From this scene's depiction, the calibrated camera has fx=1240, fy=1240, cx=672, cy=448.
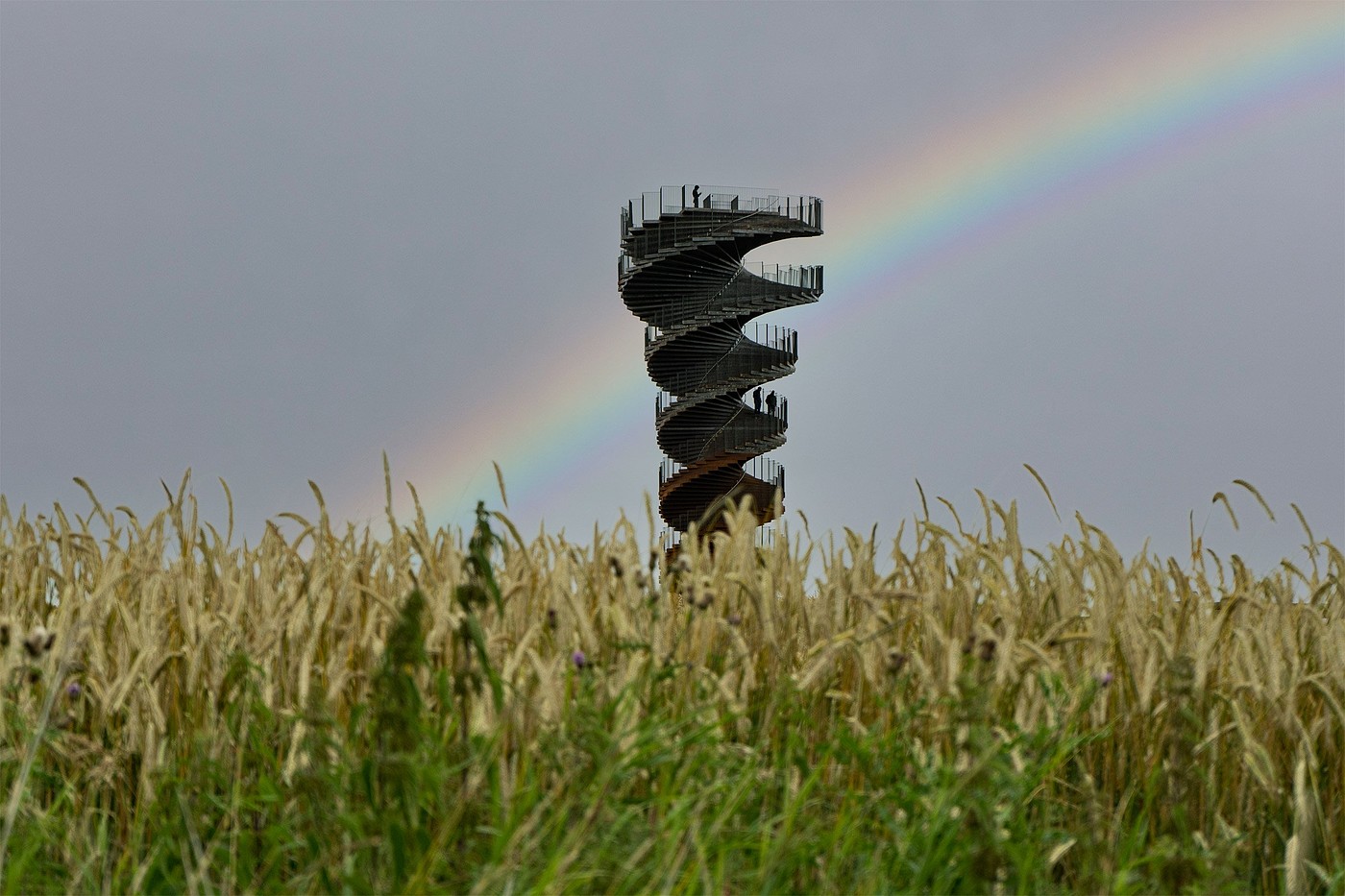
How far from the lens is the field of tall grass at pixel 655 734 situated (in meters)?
2.20

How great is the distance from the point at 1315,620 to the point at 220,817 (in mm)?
2863

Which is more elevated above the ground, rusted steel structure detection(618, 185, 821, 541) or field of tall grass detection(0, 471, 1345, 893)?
rusted steel structure detection(618, 185, 821, 541)

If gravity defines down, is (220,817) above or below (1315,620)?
below

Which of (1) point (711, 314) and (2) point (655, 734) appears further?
(1) point (711, 314)

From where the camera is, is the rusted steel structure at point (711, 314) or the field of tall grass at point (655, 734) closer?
the field of tall grass at point (655, 734)

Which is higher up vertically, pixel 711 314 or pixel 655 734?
pixel 711 314

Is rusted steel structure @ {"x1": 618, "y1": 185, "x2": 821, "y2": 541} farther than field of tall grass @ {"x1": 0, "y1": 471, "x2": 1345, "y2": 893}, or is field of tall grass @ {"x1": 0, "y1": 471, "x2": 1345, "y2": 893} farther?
rusted steel structure @ {"x1": 618, "y1": 185, "x2": 821, "y2": 541}

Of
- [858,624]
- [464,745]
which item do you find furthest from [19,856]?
[858,624]

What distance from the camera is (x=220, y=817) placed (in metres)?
2.70

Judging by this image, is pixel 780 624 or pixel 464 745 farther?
pixel 780 624

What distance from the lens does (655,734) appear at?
2445mm

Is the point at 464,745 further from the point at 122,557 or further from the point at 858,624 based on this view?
the point at 122,557

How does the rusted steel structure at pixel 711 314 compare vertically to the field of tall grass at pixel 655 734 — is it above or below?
above

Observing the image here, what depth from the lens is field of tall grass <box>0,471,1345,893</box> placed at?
2.20 meters
